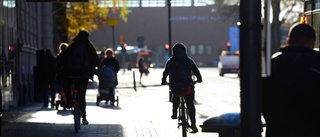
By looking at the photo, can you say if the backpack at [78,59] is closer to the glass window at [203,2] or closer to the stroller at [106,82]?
the stroller at [106,82]

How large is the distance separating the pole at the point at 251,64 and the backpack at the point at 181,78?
7.55 m

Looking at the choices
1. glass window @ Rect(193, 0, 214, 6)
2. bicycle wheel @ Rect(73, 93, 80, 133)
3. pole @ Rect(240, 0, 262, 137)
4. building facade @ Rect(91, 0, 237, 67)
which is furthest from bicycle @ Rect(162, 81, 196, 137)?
glass window @ Rect(193, 0, 214, 6)

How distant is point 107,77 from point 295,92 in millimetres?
19372

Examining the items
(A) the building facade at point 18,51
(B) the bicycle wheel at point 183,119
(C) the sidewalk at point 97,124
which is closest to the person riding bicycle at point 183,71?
(B) the bicycle wheel at point 183,119

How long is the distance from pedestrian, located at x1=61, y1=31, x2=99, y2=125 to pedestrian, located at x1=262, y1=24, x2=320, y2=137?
9.04m

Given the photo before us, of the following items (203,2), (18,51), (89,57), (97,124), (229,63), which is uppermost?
(203,2)

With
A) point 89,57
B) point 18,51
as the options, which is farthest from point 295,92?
point 18,51

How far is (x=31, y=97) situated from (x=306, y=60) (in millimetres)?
23849

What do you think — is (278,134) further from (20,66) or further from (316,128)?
(20,66)

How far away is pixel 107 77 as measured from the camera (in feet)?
85.5

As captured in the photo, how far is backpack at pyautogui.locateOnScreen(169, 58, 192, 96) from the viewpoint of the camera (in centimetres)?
1430

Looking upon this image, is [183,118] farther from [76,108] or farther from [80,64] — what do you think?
[80,64]

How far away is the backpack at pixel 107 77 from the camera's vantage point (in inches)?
1011

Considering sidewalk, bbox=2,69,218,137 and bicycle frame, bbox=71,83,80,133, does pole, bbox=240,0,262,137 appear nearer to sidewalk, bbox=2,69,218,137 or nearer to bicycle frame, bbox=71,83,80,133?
sidewalk, bbox=2,69,218,137
